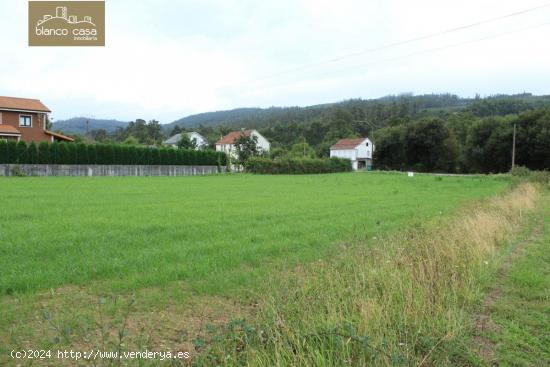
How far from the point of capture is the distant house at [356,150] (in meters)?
86.5

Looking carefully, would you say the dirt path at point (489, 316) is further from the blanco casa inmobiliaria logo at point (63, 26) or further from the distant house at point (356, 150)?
the distant house at point (356, 150)

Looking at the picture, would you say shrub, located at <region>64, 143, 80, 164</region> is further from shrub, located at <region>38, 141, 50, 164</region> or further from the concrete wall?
shrub, located at <region>38, 141, 50, 164</region>

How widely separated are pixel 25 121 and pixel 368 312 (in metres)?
52.2

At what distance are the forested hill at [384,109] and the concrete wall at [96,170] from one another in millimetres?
62758

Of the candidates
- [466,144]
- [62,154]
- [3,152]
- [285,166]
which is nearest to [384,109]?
[466,144]

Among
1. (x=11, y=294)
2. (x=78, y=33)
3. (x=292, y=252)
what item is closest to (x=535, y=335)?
(x=292, y=252)

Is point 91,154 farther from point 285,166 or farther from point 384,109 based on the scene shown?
point 384,109

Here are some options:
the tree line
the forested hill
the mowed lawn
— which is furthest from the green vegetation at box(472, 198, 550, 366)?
the forested hill

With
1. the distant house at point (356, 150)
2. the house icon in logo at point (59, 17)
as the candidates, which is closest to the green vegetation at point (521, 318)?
the house icon in logo at point (59, 17)

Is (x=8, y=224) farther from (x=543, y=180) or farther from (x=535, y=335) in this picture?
(x=543, y=180)

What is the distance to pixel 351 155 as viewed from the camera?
285ft

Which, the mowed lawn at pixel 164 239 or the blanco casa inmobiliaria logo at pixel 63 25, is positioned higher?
the blanco casa inmobiliaria logo at pixel 63 25

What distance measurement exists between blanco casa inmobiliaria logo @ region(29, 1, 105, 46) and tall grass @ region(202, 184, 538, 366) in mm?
15188

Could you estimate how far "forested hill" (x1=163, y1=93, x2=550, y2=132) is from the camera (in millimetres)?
89312
